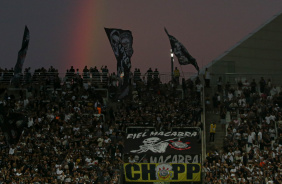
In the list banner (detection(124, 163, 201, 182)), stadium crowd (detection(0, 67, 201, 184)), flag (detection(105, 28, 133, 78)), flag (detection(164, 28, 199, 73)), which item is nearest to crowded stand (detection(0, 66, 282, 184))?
stadium crowd (detection(0, 67, 201, 184))

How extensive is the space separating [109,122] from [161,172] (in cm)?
569

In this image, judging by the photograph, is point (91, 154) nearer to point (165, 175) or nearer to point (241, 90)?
point (165, 175)

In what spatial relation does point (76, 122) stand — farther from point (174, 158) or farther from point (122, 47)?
point (174, 158)

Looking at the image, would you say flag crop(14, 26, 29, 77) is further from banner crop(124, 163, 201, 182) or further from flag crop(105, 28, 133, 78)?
banner crop(124, 163, 201, 182)

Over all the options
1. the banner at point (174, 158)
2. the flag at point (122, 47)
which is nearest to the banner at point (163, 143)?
the banner at point (174, 158)

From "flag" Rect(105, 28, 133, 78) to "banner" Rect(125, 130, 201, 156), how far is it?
15.8ft

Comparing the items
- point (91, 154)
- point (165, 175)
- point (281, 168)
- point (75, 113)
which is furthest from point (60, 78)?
point (281, 168)

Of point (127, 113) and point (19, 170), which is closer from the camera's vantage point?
point (19, 170)

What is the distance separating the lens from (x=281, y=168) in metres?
33.2

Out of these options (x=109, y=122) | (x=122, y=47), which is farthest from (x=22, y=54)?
(x=109, y=122)

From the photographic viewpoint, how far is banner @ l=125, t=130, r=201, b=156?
3678cm

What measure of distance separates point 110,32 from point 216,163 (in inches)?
456

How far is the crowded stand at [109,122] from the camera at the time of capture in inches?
1353

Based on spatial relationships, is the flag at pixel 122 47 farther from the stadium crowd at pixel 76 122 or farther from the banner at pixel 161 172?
the banner at pixel 161 172
